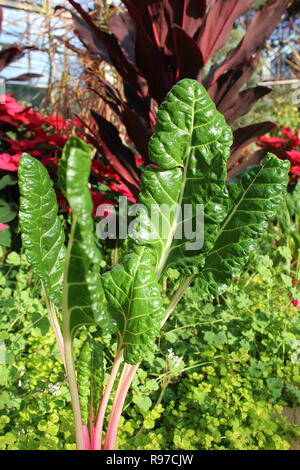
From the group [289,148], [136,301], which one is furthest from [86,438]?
[289,148]

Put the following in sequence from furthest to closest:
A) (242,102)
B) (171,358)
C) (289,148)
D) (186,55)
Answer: (289,148)
(242,102)
(186,55)
(171,358)

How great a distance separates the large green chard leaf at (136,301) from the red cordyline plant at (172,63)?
2.76 ft

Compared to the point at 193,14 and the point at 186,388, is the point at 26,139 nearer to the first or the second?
the point at 193,14

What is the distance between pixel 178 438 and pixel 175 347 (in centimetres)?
46

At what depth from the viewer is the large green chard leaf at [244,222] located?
0.77 m

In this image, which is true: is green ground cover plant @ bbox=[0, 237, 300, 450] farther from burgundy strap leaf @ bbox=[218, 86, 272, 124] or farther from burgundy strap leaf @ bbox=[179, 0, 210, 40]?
burgundy strap leaf @ bbox=[179, 0, 210, 40]

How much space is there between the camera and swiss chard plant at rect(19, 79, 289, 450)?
687mm

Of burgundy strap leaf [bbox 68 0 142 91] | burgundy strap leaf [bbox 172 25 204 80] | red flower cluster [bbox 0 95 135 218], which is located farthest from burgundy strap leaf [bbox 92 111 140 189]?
burgundy strap leaf [bbox 172 25 204 80]

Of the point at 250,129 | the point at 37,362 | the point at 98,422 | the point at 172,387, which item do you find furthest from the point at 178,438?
the point at 250,129

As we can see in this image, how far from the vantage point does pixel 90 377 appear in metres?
0.77

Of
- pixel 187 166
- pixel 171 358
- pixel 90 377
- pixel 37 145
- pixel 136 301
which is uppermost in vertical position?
pixel 37 145

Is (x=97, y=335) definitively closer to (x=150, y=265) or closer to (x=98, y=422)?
(x=98, y=422)

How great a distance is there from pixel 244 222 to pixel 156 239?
0.18m

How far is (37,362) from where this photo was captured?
120 cm
